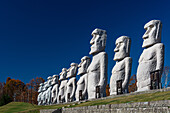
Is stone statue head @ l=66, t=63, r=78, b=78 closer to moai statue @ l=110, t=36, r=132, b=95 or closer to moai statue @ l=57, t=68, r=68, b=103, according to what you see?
moai statue @ l=57, t=68, r=68, b=103

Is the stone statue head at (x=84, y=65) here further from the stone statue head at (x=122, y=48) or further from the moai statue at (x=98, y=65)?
the stone statue head at (x=122, y=48)

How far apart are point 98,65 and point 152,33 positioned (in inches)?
228

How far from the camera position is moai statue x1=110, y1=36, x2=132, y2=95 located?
1541 cm

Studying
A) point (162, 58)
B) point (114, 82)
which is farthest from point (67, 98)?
point (162, 58)

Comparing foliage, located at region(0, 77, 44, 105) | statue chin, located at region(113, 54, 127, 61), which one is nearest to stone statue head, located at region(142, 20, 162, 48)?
statue chin, located at region(113, 54, 127, 61)

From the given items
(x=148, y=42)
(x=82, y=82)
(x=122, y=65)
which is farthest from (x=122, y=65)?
(x=82, y=82)

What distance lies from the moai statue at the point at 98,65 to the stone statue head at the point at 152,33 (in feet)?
14.8

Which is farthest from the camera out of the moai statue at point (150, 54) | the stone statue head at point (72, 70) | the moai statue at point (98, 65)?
the stone statue head at point (72, 70)

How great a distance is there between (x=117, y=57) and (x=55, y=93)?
16.7 m

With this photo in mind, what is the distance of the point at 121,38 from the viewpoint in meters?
16.4

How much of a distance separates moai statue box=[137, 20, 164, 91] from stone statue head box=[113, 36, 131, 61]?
6.35 feet

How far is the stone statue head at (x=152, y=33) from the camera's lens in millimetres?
13828

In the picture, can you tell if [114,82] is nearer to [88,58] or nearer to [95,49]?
[95,49]

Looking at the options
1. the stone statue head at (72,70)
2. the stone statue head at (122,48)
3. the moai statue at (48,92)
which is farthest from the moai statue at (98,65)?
the moai statue at (48,92)
